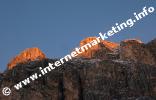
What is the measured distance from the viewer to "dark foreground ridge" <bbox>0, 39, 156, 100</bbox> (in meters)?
98.5

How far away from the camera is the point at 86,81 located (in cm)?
10250

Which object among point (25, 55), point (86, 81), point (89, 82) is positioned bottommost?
point (89, 82)

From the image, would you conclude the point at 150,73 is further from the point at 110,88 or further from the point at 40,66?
the point at 40,66

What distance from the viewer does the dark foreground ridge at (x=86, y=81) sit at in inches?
3878

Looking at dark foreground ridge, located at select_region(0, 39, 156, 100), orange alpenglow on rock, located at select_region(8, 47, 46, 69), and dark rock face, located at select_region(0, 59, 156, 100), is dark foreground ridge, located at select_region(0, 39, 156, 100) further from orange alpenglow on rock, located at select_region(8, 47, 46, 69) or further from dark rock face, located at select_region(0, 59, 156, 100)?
orange alpenglow on rock, located at select_region(8, 47, 46, 69)

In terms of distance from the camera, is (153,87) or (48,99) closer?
(48,99)

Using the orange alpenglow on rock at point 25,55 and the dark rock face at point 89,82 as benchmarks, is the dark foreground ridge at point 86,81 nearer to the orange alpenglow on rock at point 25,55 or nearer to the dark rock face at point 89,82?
the dark rock face at point 89,82

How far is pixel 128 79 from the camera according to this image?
10544 cm

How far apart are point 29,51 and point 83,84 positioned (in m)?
71.4

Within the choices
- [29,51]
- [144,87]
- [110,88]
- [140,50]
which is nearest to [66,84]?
[110,88]

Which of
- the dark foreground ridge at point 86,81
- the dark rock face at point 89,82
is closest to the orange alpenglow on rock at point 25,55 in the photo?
the dark foreground ridge at point 86,81

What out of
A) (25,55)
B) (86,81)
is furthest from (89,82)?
Answer: (25,55)

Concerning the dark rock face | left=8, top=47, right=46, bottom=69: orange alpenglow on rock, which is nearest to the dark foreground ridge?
the dark rock face

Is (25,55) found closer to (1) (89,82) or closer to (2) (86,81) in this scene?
(2) (86,81)
